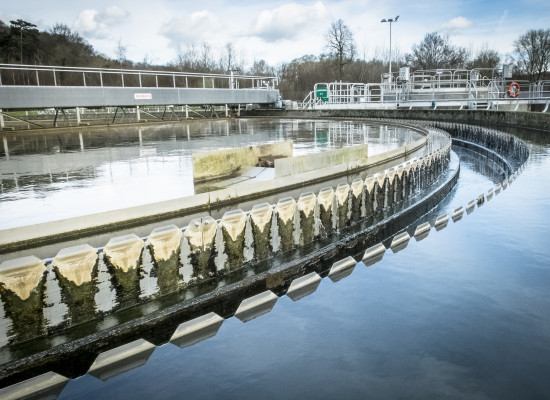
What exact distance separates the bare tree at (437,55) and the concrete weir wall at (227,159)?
70007 millimetres

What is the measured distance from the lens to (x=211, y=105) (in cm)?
3419

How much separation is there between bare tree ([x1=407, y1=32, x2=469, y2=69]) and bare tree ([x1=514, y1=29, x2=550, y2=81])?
928cm

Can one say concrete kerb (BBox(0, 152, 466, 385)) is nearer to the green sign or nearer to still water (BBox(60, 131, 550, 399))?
still water (BBox(60, 131, 550, 399))

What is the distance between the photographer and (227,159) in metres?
7.92

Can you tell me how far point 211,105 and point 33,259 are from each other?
32.5m

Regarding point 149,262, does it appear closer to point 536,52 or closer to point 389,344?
point 389,344

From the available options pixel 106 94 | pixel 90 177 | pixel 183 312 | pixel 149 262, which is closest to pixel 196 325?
pixel 183 312

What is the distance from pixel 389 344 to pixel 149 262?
2341mm

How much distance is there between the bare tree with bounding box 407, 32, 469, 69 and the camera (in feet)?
230

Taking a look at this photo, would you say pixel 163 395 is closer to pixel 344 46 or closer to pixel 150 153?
pixel 150 153

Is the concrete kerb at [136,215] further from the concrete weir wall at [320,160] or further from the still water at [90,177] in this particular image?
the still water at [90,177]

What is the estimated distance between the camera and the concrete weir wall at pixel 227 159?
735 cm

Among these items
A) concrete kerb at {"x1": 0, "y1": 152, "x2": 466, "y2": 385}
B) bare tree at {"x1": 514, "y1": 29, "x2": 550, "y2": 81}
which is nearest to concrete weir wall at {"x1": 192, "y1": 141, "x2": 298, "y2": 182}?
concrete kerb at {"x1": 0, "y1": 152, "x2": 466, "y2": 385}

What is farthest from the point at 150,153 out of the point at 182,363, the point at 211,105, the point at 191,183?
the point at 211,105
